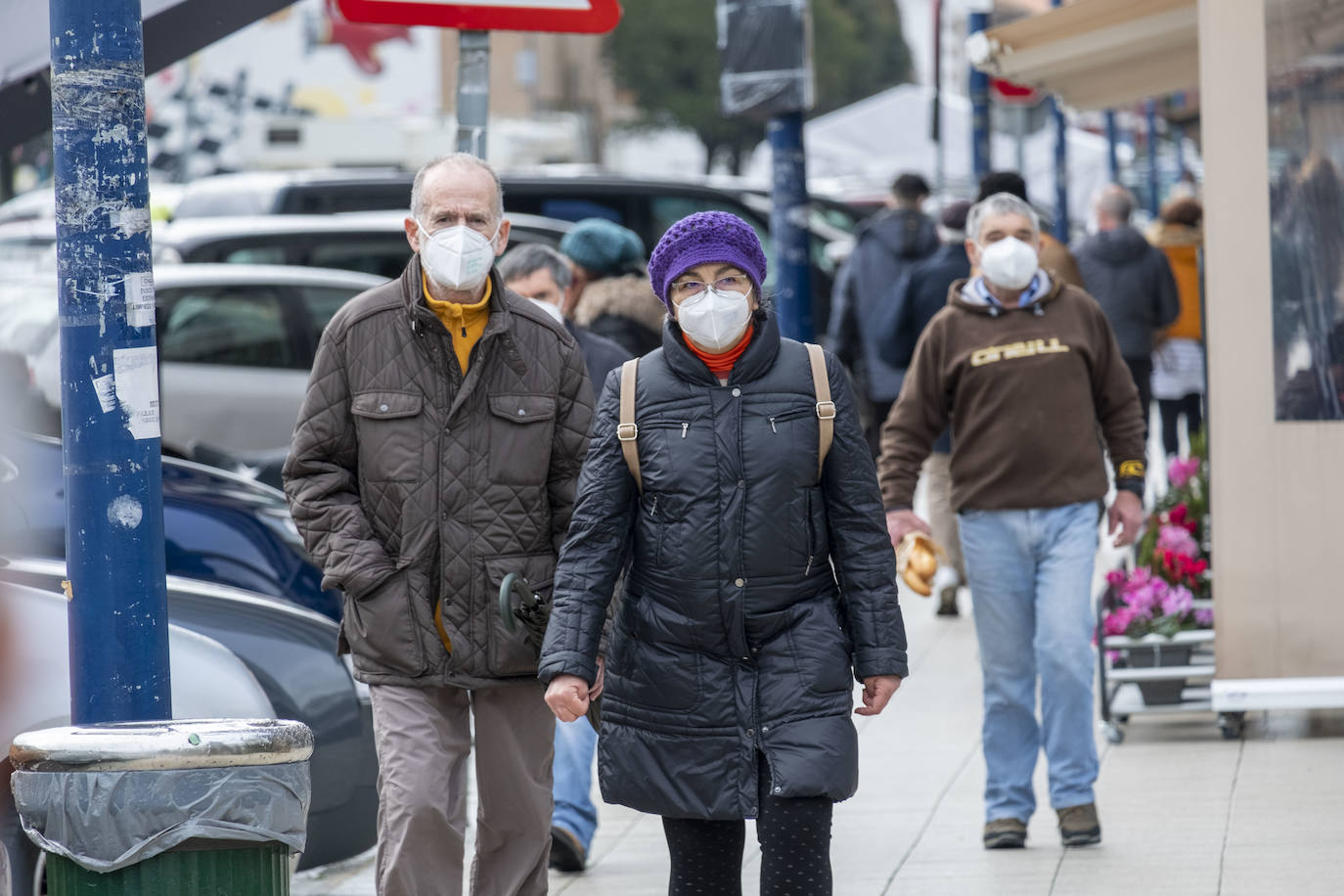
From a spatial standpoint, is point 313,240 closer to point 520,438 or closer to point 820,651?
point 520,438

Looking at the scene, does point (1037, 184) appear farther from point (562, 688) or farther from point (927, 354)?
point (562, 688)

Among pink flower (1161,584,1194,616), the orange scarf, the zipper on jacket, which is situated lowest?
pink flower (1161,584,1194,616)

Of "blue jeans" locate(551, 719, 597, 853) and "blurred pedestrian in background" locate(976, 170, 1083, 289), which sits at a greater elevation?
"blurred pedestrian in background" locate(976, 170, 1083, 289)

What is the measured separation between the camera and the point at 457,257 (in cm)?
442

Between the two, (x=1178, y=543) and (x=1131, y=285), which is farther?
(x=1131, y=285)

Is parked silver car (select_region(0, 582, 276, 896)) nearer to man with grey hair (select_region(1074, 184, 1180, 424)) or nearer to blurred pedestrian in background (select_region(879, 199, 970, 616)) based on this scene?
blurred pedestrian in background (select_region(879, 199, 970, 616))

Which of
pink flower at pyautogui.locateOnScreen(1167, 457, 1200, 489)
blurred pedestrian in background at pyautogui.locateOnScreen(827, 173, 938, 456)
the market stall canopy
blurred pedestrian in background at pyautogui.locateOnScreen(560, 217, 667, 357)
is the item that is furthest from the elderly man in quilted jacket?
blurred pedestrian in background at pyautogui.locateOnScreen(827, 173, 938, 456)

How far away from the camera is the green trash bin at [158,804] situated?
345 cm

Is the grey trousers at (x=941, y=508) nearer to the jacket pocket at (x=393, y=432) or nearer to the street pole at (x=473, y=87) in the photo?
the street pole at (x=473, y=87)

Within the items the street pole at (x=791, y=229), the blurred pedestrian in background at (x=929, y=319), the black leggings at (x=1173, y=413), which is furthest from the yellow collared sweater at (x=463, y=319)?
the black leggings at (x=1173, y=413)

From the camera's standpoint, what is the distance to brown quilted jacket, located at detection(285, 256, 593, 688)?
4.39 meters

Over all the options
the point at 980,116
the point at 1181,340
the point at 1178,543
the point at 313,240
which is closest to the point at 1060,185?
the point at 980,116

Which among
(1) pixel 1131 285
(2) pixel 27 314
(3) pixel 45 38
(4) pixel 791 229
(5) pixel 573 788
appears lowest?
(5) pixel 573 788

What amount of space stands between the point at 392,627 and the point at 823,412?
3.33 ft
